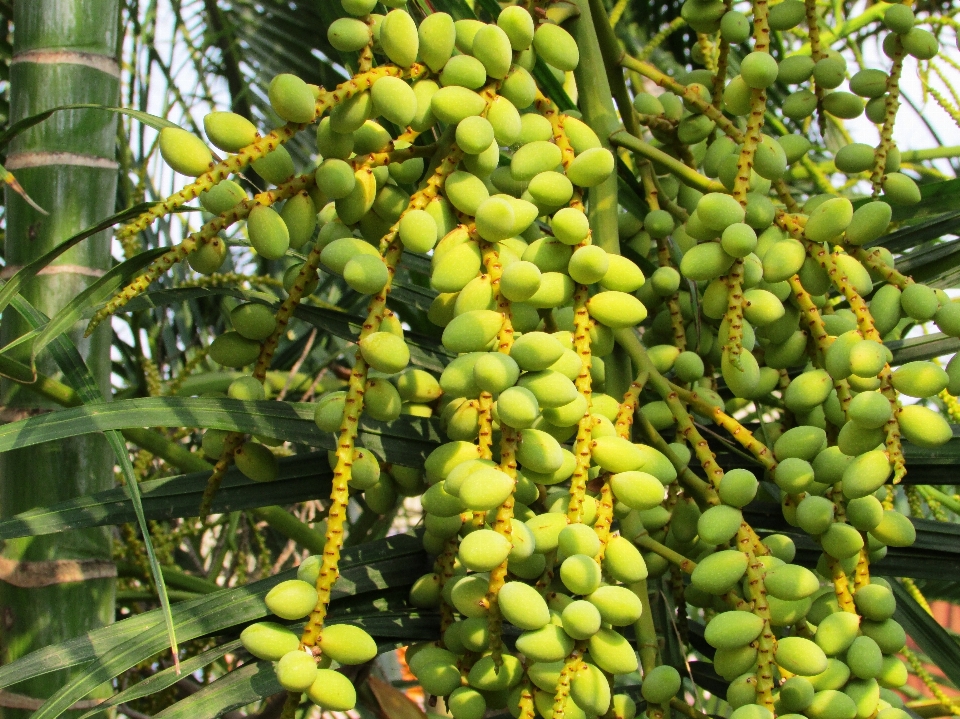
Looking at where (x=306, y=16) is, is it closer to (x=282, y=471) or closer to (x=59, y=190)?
(x=59, y=190)

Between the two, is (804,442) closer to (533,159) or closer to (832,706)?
(832,706)

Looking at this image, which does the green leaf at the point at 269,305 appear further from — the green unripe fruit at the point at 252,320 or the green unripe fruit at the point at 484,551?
the green unripe fruit at the point at 484,551

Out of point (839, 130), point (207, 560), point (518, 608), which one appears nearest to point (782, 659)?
point (518, 608)

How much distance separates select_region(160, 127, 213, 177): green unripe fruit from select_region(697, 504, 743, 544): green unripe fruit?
409 mm

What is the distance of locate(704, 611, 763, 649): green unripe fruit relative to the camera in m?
0.61

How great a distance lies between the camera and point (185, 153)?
0.58 meters

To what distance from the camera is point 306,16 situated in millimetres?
1510

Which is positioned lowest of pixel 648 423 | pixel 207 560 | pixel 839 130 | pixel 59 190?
pixel 207 560

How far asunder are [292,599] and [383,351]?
16cm

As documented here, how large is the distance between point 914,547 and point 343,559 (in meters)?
Result: 0.49

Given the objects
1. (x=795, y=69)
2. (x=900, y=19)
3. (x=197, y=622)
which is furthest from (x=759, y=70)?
(x=197, y=622)

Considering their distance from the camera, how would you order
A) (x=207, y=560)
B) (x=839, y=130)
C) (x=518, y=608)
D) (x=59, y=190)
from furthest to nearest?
(x=207, y=560), (x=839, y=130), (x=59, y=190), (x=518, y=608)

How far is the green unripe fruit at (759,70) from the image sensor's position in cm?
76

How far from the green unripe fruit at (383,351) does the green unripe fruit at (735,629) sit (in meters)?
0.27
